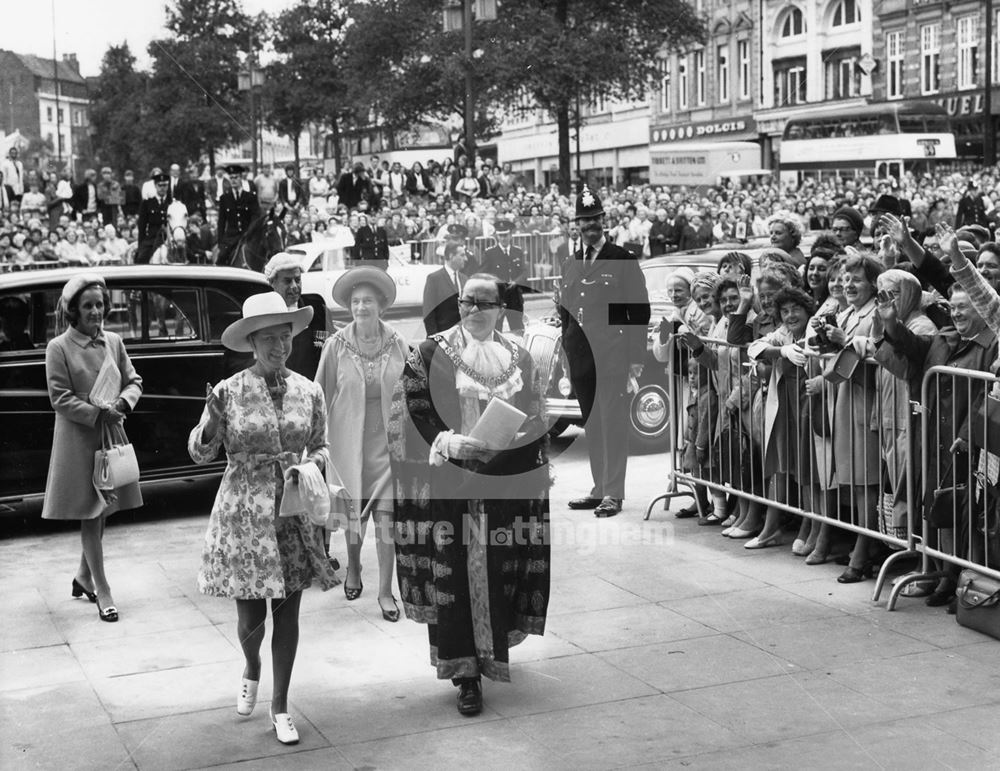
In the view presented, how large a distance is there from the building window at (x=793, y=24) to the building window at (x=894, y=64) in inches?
185

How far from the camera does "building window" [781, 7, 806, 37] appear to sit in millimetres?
62719

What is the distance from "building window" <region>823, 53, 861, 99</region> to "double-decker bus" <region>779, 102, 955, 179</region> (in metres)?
8.37

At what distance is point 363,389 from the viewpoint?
7.21m

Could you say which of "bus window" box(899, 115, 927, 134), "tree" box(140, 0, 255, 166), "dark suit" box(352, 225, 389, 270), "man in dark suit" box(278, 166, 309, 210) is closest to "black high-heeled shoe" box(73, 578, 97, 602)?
"dark suit" box(352, 225, 389, 270)

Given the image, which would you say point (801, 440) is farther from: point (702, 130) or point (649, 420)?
point (702, 130)

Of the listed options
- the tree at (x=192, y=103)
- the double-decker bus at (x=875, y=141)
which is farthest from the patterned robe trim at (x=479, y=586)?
the double-decker bus at (x=875, y=141)

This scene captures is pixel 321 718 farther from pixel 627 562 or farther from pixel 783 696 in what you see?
pixel 627 562

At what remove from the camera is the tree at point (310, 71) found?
2068 inches

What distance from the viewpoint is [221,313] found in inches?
380

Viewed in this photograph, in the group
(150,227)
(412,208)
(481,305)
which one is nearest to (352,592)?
(481,305)

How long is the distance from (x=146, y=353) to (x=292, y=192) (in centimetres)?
1964

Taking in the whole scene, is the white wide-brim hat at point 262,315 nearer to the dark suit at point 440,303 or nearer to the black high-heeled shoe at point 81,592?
the black high-heeled shoe at point 81,592

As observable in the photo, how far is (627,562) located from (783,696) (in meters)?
2.49

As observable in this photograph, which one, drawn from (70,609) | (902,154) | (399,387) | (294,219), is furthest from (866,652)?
(902,154)
